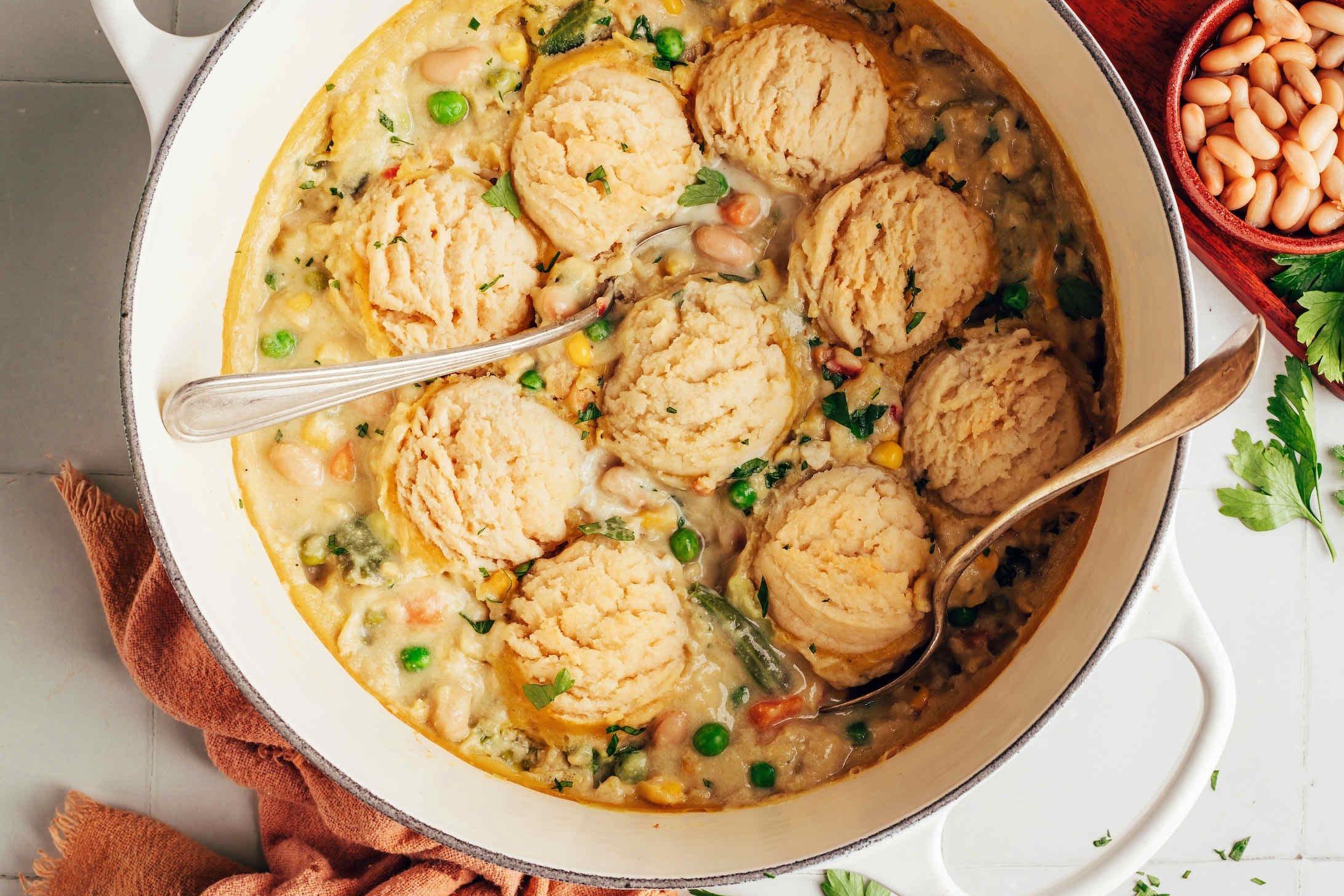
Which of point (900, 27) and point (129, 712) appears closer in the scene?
point (900, 27)

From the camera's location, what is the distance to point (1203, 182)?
2.73 m

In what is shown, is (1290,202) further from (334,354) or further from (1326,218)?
(334,354)

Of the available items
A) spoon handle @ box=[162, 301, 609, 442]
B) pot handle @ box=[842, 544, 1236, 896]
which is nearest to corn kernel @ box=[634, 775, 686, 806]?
pot handle @ box=[842, 544, 1236, 896]

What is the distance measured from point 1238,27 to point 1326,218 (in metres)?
0.55

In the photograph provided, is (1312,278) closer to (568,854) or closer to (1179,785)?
(1179,785)

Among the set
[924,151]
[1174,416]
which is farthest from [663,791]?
[924,151]

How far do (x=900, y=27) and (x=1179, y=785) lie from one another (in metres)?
1.89

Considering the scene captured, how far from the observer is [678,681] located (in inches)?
101

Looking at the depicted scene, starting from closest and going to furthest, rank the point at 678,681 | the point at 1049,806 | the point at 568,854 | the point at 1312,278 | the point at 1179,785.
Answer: the point at 1179,785 → the point at 568,854 → the point at 678,681 → the point at 1312,278 → the point at 1049,806

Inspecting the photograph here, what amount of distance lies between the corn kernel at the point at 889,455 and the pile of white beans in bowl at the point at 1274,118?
3.72 ft

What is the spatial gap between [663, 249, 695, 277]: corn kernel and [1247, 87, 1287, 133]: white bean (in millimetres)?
1409

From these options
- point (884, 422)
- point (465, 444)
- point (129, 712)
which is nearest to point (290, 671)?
point (465, 444)

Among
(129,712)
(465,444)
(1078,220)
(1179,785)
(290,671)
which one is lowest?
(129,712)

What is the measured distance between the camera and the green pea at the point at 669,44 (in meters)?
2.55
